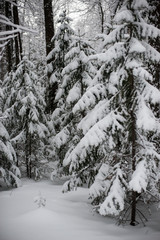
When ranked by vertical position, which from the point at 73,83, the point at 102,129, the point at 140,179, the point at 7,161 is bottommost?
the point at 7,161

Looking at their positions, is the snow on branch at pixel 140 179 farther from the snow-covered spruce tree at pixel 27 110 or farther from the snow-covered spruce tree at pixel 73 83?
the snow-covered spruce tree at pixel 27 110

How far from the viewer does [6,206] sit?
677 cm

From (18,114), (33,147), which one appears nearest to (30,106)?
(18,114)

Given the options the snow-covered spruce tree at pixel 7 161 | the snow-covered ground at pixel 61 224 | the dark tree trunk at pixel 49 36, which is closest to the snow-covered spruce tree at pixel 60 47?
the dark tree trunk at pixel 49 36

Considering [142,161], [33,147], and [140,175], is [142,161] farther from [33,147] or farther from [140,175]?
[33,147]

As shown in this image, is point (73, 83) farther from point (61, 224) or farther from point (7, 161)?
point (61, 224)

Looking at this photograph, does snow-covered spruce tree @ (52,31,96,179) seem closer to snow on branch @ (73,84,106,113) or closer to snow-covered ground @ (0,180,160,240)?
snow on branch @ (73,84,106,113)

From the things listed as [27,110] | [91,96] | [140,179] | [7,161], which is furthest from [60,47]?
[140,179]

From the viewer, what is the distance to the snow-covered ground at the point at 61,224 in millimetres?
4980

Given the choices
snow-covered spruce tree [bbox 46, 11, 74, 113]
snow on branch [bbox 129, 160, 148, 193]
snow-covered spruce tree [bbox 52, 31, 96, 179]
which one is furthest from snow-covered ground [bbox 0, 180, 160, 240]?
snow-covered spruce tree [bbox 46, 11, 74, 113]

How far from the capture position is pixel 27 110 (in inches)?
422

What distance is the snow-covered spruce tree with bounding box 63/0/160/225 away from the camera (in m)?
5.04

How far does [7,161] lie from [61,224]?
4656 millimetres

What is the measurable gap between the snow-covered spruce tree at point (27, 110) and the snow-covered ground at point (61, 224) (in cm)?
369
